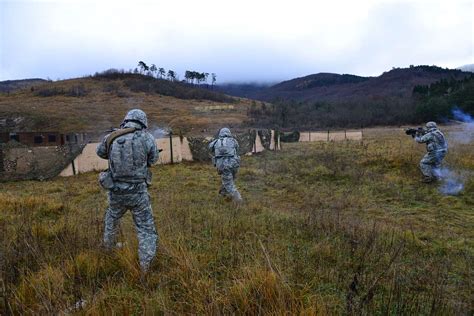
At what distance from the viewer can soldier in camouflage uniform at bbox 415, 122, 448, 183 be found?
328 inches

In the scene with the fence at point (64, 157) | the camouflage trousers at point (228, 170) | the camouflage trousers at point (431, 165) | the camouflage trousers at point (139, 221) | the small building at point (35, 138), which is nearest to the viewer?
the camouflage trousers at point (139, 221)

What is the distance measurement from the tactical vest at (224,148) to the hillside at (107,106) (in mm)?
16660

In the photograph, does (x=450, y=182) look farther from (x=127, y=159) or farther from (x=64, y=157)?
(x=64, y=157)

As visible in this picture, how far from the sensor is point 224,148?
726cm

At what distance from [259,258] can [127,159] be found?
173 centimetres

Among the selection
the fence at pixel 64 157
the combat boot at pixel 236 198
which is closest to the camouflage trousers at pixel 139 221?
the combat boot at pixel 236 198

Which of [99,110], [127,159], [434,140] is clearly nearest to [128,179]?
[127,159]

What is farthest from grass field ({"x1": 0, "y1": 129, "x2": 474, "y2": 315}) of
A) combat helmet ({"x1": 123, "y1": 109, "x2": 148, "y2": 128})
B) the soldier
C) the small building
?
the small building

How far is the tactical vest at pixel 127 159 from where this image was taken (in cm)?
336

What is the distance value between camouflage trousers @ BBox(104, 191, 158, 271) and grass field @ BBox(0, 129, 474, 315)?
0.12 m

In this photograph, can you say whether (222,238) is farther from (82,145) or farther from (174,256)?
(82,145)

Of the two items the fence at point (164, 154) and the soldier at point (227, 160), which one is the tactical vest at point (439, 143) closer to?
the soldier at point (227, 160)

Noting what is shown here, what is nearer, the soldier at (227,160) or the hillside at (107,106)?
the soldier at (227,160)

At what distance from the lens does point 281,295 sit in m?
2.16
